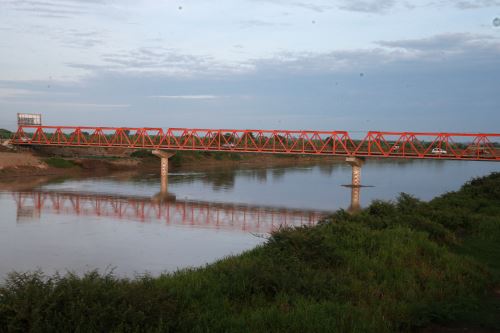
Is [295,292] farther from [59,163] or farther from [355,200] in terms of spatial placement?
[59,163]

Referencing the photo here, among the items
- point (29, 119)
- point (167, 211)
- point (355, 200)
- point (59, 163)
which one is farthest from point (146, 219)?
point (29, 119)

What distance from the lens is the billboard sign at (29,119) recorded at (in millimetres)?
68625

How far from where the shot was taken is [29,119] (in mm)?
70562

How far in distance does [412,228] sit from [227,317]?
379 inches

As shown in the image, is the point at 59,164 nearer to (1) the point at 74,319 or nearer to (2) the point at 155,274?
(2) the point at 155,274

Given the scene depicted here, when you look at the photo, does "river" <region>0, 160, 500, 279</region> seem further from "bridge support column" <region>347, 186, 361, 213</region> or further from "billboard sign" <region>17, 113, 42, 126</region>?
"billboard sign" <region>17, 113, 42, 126</region>

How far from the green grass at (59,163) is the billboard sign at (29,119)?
12923 millimetres

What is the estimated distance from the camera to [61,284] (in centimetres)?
733

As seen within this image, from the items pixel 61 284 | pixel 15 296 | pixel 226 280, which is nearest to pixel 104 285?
pixel 61 284

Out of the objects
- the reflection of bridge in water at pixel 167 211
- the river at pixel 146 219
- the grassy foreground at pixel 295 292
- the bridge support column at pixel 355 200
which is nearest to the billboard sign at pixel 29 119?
the river at pixel 146 219

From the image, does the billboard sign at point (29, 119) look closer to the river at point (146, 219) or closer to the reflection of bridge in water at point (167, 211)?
the river at point (146, 219)

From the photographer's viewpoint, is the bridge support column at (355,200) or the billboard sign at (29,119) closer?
the bridge support column at (355,200)

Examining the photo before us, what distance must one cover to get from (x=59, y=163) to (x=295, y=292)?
5284 centimetres

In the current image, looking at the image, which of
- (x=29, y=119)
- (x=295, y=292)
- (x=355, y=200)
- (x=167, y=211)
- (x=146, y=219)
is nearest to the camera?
(x=295, y=292)
